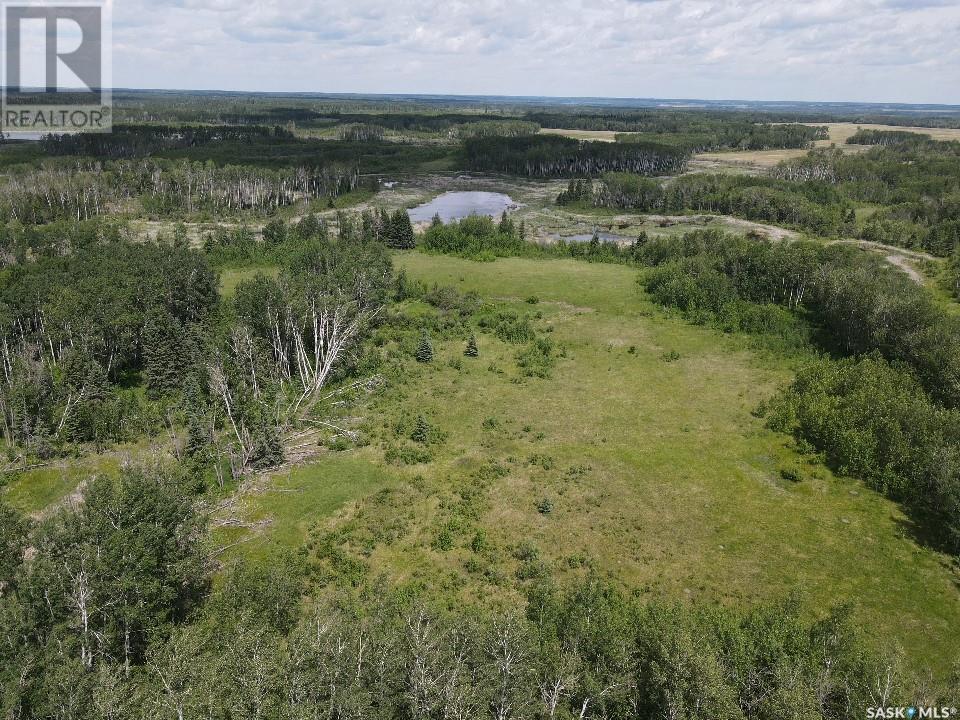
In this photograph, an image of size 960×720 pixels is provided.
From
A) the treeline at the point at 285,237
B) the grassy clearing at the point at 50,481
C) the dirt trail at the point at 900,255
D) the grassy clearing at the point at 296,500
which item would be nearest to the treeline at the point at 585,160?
the dirt trail at the point at 900,255

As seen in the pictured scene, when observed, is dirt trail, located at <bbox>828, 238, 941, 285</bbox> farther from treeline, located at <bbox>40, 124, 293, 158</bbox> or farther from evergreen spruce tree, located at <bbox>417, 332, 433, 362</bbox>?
treeline, located at <bbox>40, 124, 293, 158</bbox>

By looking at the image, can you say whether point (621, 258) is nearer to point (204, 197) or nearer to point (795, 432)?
point (795, 432)

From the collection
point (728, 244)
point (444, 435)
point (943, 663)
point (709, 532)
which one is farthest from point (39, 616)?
point (728, 244)

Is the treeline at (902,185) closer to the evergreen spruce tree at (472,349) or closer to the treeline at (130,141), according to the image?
the evergreen spruce tree at (472,349)

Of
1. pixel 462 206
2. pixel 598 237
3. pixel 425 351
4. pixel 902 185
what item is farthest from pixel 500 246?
pixel 902 185

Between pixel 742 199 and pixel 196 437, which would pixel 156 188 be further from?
pixel 742 199

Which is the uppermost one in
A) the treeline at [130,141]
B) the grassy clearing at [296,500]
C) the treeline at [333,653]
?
the treeline at [130,141]
